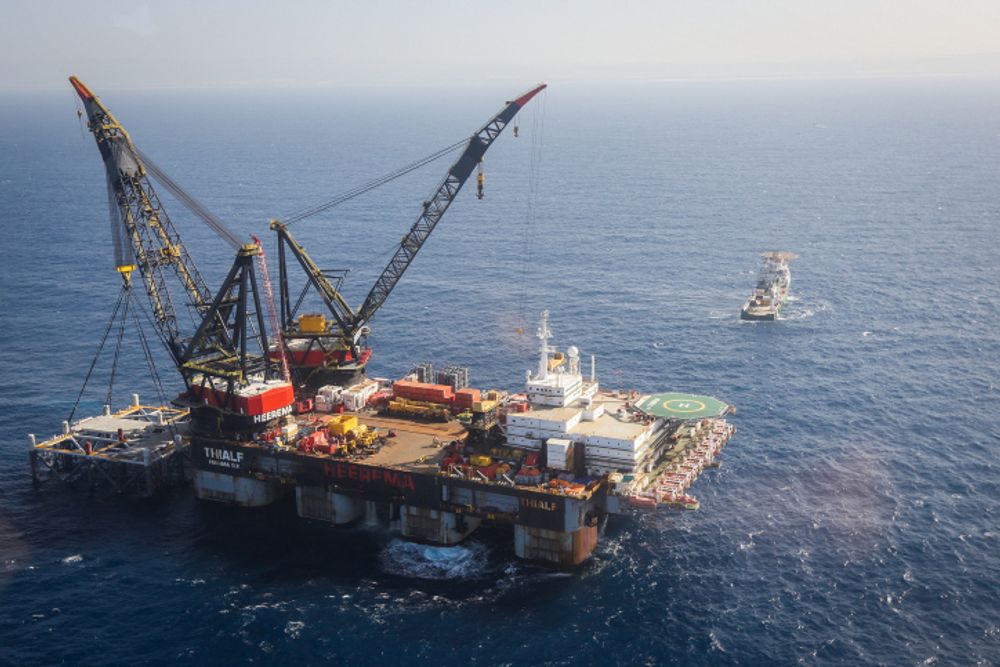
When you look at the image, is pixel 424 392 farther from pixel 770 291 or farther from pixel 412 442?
pixel 770 291

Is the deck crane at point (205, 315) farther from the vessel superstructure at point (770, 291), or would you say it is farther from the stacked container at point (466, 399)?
the vessel superstructure at point (770, 291)

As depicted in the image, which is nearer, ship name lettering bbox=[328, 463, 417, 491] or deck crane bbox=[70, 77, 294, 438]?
ship name lettering bbox=[328, 463, 417, 491]

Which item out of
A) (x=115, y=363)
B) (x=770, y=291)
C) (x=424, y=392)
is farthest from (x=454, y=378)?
(x=770, y=291)

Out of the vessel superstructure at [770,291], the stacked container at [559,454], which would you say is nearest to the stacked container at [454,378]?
the stacked container at [559,454]

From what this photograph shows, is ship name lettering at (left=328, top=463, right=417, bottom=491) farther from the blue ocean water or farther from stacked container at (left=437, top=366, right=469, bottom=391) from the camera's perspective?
stacked container at (left=437, top=366, right=469, bottom=391)

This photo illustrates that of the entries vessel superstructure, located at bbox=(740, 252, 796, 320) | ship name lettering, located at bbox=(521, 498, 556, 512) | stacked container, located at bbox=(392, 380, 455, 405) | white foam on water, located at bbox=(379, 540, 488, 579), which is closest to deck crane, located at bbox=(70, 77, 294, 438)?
stacked container, located at bbox=(392, 380, 455, 405)

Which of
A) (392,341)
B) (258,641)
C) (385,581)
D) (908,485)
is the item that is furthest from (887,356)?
(258,641)
